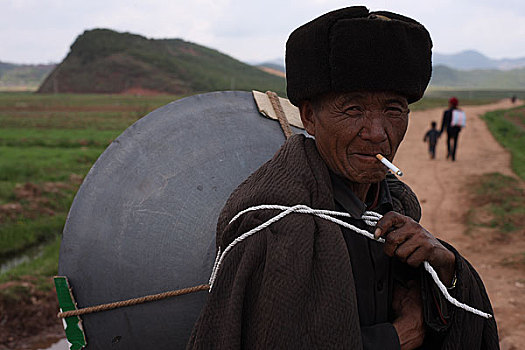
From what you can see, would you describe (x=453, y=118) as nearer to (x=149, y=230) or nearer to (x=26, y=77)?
(x=149, y=230)

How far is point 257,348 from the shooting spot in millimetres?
1161

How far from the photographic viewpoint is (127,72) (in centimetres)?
6712

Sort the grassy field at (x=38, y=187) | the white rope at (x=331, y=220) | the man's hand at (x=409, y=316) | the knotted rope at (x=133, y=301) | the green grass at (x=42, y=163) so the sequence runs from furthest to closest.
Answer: the green grass at (x=42, y=163), the grassy field at (x=38, y=187), the knotted rope at (x=133, y=301), the man's hand at (x=409, y=316), the white rope at (x=331, y=220)

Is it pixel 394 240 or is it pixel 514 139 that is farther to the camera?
pixel 514 139

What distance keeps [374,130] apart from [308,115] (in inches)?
9.1


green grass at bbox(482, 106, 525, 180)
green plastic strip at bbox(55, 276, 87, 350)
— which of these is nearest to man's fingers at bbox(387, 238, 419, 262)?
green plastic strip at bbox(55, 276, 87, 350)

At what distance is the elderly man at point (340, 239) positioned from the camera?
1172mm

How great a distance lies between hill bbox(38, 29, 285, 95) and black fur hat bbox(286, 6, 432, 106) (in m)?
51.5

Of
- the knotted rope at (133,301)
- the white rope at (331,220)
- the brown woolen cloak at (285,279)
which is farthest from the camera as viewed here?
the knotted rope at (133,301)

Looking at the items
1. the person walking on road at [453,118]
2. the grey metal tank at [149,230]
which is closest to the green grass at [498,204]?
the person walking on road at [453,118]

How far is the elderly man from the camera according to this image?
117 centimetres

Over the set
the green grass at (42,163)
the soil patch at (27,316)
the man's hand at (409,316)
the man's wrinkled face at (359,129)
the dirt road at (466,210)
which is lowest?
the soil patch at (27,316)

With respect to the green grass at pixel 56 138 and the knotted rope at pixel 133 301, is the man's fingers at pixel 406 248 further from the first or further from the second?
the green grass at pixel 56 138

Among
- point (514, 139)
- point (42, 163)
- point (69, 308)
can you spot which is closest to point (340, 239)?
point (69, 308)
